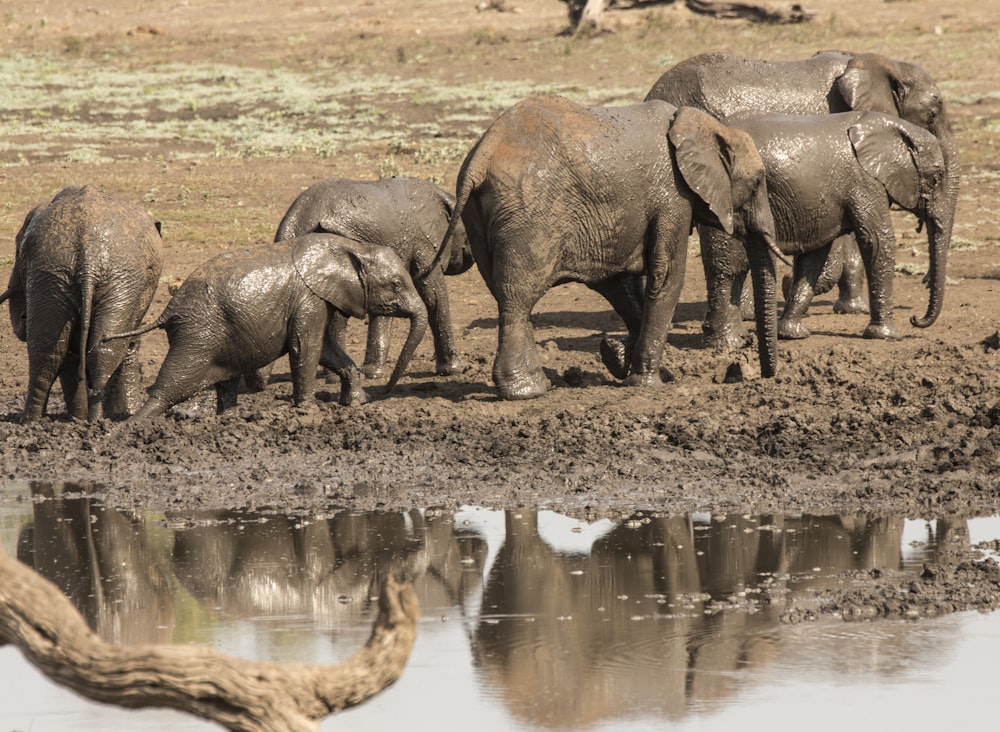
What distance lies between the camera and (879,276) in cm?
1315

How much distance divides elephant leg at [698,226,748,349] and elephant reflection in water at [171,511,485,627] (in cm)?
438

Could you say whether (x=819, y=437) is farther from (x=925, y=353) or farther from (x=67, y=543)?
(x=67, y=543)

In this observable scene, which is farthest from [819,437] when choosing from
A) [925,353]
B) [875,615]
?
[875,615]

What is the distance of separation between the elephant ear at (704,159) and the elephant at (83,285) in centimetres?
346

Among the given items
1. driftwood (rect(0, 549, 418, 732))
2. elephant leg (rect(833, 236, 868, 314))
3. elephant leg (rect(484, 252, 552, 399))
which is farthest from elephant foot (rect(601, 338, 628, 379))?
driftwood (rect(0, 549, 418, 732))

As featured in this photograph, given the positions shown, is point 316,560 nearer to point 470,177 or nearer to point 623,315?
point 470,177

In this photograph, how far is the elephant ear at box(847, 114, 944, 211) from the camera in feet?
43.1

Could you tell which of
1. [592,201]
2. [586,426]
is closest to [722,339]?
[592,201]

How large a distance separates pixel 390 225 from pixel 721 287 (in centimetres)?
249

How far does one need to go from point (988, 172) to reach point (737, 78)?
7.38m

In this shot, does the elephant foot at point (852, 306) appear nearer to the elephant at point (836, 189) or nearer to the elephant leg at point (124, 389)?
the elephant at point (836, 189)

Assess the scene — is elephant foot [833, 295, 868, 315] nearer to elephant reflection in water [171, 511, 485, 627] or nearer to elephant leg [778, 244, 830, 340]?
elephant leg [778, 244, 830, 340]

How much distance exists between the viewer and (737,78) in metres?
14.8

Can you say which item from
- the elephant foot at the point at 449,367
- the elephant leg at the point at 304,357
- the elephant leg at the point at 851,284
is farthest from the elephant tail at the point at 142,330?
the elephant leg at the point at 851,284
